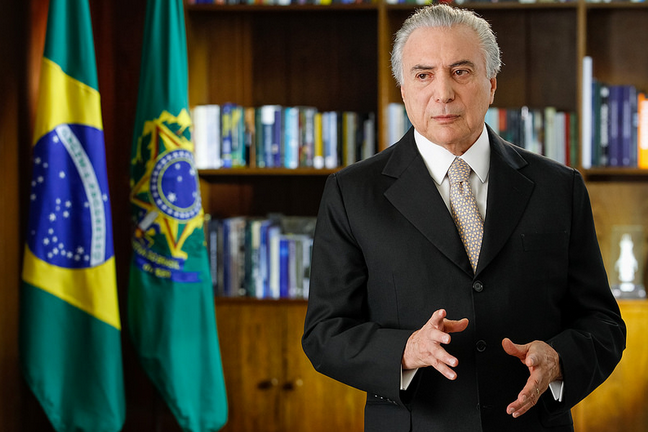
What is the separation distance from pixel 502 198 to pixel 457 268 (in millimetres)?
159

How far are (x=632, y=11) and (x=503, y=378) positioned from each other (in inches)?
95.8

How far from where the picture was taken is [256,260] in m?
2.89

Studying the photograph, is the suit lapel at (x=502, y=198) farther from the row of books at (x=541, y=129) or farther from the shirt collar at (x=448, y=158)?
the row of books at (x=541, y=129)

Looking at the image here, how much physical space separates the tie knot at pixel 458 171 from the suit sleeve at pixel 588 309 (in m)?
0.21

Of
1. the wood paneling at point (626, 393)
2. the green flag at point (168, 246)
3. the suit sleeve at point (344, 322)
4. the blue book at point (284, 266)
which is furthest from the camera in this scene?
the blue book at point (284, 266)

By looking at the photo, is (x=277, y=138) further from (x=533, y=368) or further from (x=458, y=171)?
(x=533, y=368)

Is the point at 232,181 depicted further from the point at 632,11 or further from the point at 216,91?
the point at 632,11

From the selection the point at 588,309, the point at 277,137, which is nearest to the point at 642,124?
the point at 277,137

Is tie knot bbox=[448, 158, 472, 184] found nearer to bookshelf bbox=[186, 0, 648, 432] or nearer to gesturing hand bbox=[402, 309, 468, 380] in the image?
gesturing hand bbox=[402, 309, 468, 380]

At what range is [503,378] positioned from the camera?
122 centimetres

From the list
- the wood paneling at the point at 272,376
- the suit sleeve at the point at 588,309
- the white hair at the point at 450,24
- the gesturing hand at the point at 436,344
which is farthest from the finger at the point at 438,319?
the wood paneling at the point at 272,376

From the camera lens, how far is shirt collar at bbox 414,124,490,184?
1301mm

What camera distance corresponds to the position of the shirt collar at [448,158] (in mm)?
1301

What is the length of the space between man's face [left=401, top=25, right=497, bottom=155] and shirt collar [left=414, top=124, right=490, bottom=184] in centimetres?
3
